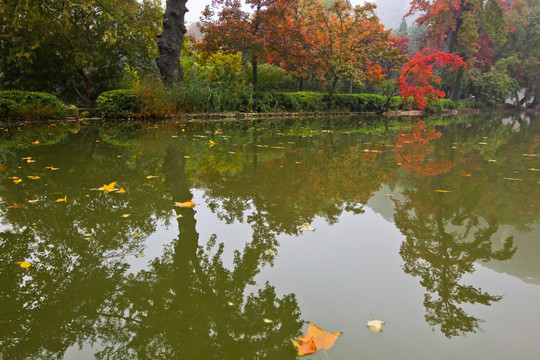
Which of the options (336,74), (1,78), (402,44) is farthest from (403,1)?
(1,78)

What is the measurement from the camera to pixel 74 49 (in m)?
12.2

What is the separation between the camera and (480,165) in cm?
458

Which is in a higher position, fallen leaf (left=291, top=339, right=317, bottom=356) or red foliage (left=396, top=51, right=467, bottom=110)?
red foliage (left=396, top=51, right=467, bottom=110)

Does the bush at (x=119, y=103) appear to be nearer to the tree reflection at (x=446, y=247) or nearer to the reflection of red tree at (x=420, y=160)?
the reflection of red tree at (x=420, y=160)

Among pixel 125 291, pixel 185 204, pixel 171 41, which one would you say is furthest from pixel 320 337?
pixel 171 41

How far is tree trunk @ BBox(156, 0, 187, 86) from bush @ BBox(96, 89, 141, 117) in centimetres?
151

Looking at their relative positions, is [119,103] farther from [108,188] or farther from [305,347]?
[305,347]

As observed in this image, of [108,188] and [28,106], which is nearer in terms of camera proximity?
[108,188]

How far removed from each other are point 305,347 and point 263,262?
708mm

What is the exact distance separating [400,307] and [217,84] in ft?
40.9

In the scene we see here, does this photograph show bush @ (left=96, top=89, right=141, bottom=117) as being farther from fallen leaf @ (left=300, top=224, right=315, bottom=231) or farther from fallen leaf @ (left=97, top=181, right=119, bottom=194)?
fallen leaf @ (left=300, top=224, right=315, bottom=231)

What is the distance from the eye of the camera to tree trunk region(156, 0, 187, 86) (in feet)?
37.1

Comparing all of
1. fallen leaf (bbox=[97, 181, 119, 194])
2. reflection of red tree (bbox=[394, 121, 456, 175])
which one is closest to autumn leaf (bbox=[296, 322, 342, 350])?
fallen leaf (bbox=[97, 181, 119, 194])

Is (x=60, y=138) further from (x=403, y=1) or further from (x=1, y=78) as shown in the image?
(x=403, y=1)
